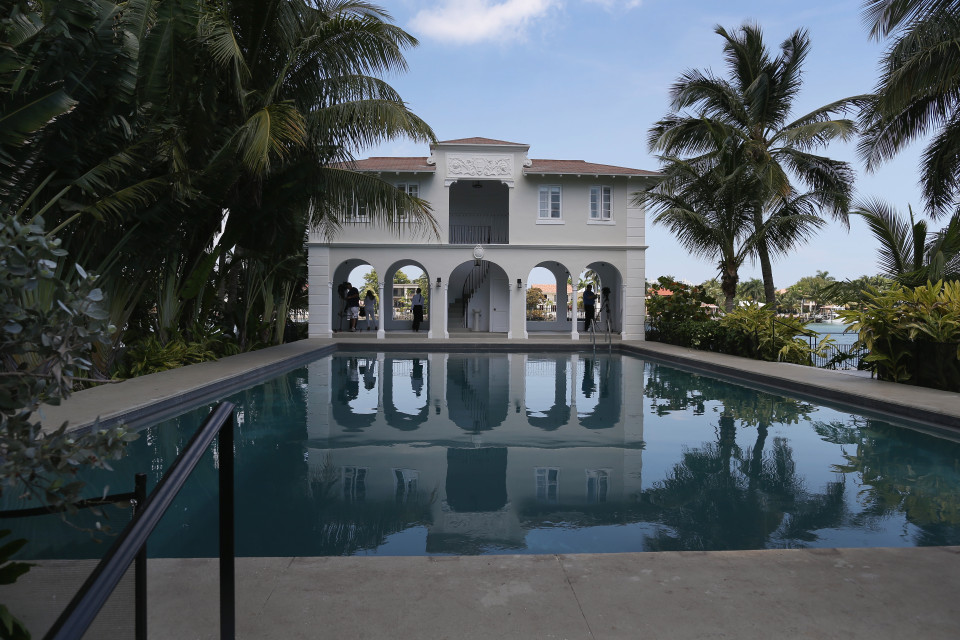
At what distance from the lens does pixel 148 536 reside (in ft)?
4.40

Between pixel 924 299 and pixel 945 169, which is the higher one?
pixel 945 169

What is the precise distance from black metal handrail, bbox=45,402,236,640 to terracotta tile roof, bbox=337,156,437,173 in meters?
18.7

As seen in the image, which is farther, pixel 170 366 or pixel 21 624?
pixel 170 366

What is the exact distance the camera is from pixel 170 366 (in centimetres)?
1067

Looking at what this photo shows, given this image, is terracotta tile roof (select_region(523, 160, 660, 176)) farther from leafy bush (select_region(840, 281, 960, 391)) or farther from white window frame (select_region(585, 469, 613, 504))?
white window frame (select_region(585, 469, 613, 504))

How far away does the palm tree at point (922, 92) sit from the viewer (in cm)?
985

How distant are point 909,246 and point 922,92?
3.47 m

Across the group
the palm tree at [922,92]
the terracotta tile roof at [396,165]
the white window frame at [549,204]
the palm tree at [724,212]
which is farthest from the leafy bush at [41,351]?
the white window frame at [549,204]

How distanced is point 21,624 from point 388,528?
2.31 metres

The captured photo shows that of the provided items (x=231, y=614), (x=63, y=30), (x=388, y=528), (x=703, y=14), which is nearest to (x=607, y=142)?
(x=703, y=14)

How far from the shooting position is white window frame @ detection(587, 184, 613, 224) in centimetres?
2186

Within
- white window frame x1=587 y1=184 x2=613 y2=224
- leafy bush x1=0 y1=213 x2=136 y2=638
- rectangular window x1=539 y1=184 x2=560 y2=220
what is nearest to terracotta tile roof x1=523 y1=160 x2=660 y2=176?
white window frame x1=587 y1=184 x2=613 y2=224

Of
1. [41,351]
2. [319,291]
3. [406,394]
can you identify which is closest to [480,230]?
[319,291]

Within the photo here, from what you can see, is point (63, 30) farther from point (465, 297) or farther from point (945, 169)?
point (465, 297)
